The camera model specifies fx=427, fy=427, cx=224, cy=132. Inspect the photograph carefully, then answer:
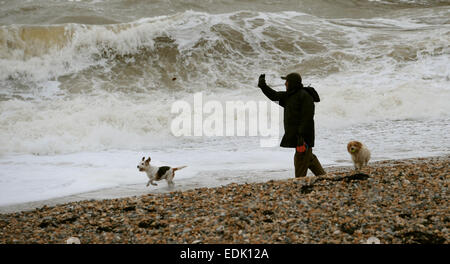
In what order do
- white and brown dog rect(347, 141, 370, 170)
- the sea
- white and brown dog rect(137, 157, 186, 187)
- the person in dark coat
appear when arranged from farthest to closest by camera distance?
the sea, white and brown dog rect(137, 157, 186, 187), white and brown dog rect(347, 141, 370, 170), the person in dark coat

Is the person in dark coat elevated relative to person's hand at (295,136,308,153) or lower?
elevated

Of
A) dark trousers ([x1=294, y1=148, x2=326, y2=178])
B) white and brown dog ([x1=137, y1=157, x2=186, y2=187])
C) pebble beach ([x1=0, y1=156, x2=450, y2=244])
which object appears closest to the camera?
pebble beach ([x1=0, y1=156, x2=450, y2=244])

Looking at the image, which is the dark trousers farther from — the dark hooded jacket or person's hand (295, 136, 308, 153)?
the dark hooded jacket

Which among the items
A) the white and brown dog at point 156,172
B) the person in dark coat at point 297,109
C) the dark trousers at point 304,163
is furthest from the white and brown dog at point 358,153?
the white and brown dog at point 156,172

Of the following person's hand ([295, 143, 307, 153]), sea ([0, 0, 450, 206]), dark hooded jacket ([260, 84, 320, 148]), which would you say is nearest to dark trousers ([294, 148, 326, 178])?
person's hand ([295, 143, 307, 153])

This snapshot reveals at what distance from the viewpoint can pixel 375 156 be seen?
28.2 feet

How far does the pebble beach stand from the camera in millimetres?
4102

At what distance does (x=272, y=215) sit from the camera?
4.62 m

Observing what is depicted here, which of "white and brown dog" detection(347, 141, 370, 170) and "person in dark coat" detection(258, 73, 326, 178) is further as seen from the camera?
"white and brown dog" detection(347, 141, 370, 170)

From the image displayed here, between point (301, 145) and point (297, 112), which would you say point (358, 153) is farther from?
point (297, 112)

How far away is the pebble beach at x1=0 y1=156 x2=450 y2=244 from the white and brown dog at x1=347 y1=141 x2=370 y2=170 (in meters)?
0.60

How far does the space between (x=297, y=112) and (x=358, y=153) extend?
55.0 inches

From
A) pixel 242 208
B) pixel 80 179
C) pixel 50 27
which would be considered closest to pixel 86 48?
pixel 50 27

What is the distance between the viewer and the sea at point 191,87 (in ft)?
28.9
